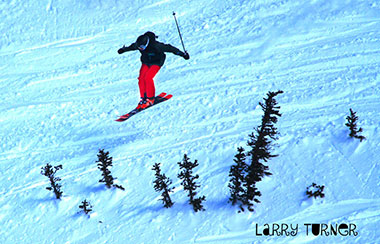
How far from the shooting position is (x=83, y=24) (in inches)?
780

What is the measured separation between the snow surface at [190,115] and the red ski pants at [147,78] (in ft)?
11.7

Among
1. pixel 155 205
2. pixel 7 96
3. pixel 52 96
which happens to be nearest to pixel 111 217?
pixel 155 205

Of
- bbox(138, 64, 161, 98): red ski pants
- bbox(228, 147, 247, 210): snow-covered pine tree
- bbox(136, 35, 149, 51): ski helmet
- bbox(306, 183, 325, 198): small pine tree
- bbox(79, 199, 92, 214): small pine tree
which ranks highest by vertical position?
bbox(136, 35, 149, 51): ski helmet

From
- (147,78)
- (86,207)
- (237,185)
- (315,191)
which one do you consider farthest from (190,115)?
(147,78)

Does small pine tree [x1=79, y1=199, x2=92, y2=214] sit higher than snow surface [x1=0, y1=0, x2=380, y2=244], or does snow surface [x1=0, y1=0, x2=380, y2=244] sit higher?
snow surface [x1=0, y1=0, x2=380, y2=244]

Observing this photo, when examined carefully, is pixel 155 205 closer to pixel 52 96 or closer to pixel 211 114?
pixel 211 114

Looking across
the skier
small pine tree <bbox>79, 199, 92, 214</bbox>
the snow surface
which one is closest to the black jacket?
the skier

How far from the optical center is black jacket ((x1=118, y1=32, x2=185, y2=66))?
8.98m

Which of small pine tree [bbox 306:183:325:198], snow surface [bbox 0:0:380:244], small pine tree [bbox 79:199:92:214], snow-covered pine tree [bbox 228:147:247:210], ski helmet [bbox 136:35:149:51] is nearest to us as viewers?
ski helmet [bbox 136:35:149:51]

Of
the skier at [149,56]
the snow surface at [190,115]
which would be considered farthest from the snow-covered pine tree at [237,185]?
the skier at [149,56]

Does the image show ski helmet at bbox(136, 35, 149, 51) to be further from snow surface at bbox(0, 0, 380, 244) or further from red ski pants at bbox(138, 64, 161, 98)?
snow surface at bbox(0, 0, 380, 244)

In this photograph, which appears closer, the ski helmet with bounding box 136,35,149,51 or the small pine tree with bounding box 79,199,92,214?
the ski helmet with bounding box 136,35,149,51

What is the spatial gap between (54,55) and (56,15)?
10.1 feet

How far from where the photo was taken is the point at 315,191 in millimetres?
11344
